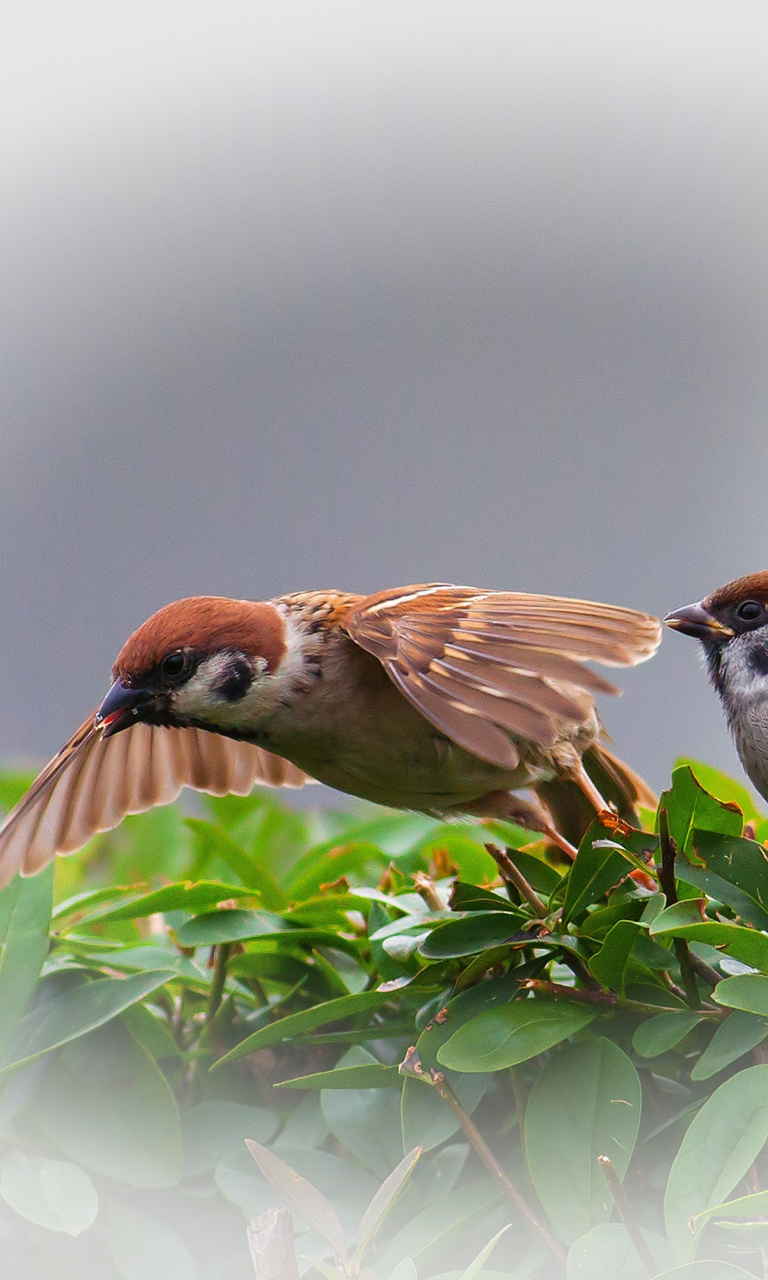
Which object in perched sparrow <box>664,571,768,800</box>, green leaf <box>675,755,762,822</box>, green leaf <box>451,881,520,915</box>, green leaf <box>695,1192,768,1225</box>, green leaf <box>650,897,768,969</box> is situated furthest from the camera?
perched sparrow <box>664,571,768,800</box>

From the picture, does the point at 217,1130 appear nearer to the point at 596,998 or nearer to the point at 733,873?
the point at 596,998

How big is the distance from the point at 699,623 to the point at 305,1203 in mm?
958

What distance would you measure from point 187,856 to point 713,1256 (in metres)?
1.01

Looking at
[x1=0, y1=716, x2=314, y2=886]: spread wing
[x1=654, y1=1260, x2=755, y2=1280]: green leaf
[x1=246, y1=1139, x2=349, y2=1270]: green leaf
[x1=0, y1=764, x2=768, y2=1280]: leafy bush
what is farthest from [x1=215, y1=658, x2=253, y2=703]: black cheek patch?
[x1=654, y1=1260, x2=755, y2=1280]: green leaf

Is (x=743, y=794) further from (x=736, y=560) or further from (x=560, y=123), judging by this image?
(x=560, y=123)

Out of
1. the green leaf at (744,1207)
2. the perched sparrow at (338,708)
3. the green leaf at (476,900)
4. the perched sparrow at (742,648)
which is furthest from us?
the perched sparrow at (742,648)

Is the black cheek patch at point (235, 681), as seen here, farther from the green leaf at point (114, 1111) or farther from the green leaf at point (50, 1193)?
the green leaf at point (50, 1193)

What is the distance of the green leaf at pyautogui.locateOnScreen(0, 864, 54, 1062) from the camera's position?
0.97 meters

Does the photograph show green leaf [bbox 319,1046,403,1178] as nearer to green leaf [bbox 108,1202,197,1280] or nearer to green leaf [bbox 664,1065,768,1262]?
green leaf [bbox 108,1202,197,1280]

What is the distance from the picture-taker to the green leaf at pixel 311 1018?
0.90 m

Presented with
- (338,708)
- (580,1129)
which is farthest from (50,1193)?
(338,708)

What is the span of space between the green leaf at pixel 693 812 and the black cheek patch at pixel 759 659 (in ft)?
2.05

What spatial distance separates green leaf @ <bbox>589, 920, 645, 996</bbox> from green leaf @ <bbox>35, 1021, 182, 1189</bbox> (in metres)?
0.38

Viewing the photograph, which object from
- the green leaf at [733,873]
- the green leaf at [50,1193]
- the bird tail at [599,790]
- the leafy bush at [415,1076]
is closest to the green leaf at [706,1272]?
the leafy bush at [415,1076]
